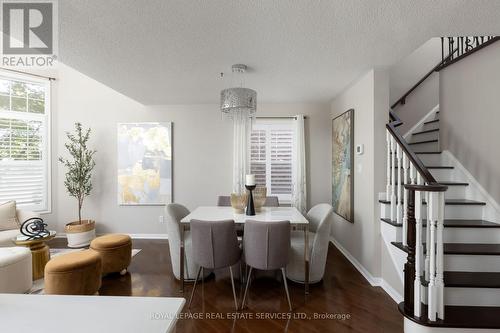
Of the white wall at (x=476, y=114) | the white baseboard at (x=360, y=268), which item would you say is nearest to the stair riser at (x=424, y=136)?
the white wall at (x=476, y=114)

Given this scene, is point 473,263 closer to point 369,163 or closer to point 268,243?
point 369,163

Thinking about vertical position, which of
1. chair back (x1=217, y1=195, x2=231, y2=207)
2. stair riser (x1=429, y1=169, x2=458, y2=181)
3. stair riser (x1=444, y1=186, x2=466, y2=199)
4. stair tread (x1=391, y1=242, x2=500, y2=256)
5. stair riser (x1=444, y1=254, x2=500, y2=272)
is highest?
stair riser (x1=429, y1=169, x2=458, y2=181)

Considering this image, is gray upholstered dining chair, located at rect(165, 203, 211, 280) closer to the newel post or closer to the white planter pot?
the newel post

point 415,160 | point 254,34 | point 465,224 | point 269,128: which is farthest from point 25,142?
point 465,224

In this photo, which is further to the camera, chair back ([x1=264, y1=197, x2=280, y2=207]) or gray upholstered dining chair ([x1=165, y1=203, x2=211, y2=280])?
chair back ([x1=264, y1=197, x2=280, y2=207])

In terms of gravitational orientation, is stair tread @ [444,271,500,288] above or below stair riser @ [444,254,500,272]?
below

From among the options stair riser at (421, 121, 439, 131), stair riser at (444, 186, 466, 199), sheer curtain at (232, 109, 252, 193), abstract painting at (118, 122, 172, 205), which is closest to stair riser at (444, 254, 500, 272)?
stair riser at (444, 186, 466, 199)

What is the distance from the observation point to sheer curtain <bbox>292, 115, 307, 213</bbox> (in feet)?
13.5

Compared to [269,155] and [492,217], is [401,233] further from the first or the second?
[269,155]

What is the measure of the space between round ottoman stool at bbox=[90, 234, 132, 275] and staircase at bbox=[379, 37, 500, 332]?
299cm

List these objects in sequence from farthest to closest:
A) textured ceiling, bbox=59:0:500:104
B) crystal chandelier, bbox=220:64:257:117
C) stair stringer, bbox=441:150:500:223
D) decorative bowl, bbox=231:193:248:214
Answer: decorative bowl, bbox=231:193:248:214, crystal chandelier, bbox=220:64:257:117, stair stringer, bbox=441:150:500:223, textured ceiling, bbox=59:0:500:104

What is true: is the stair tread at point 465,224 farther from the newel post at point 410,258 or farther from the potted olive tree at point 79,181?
the potted olive tree at point 79,181

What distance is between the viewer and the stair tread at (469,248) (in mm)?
1941

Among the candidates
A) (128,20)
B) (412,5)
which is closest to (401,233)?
(412,5)
